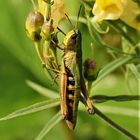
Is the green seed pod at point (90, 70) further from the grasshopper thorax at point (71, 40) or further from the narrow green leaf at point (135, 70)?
the narrow green leaf at point (135, 70)

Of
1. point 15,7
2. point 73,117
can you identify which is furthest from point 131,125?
point 73,117

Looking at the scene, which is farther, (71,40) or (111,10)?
(111,10)

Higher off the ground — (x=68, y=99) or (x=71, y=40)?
(x=71, y=40)

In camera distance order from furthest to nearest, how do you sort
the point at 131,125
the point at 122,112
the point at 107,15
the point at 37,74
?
1. the point at 37,74
2. the point at 131,125
3. the point at 122,112
4. the point at 107,15

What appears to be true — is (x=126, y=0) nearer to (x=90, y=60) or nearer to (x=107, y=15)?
(x=107, y=15)

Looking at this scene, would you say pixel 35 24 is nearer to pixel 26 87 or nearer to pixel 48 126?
pixel 48 126

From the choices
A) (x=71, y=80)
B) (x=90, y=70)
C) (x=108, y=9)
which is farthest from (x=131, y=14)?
(x=71, y=80)

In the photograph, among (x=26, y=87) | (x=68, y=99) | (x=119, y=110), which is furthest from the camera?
(x=26, y=87)

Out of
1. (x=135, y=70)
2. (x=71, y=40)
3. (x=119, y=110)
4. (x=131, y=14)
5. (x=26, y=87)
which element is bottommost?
(x=26, y=87)
